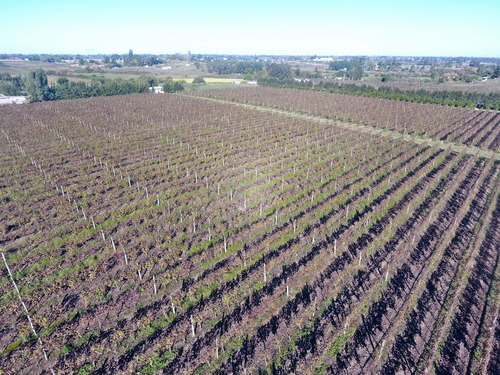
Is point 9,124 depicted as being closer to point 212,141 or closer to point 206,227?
point 212,141

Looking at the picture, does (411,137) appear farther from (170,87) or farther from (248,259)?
(170,87)

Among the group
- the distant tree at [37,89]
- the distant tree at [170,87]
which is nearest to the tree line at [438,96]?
the distant tree at [170,87]

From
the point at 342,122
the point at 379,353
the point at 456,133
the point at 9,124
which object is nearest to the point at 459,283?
the point at 379,353

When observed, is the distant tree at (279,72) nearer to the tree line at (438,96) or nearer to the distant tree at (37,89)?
the tree line at (438,96)

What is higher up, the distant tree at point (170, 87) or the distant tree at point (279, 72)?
the distant tree at point (279, 72)

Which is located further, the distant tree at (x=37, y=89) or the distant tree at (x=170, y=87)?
the distant tree at (x=170, y=87)

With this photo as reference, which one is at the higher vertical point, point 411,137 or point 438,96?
point 438,96

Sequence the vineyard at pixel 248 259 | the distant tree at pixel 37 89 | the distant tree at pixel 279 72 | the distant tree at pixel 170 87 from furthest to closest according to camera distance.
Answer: the distant tree at pixel 279 72, the distant tree at pixel 170 87, the distant tree at pixel 37 89, the vineyard at pixel 248 259

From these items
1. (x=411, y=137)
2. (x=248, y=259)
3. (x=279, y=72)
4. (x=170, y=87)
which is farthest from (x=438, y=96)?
(x=279, y=72)
